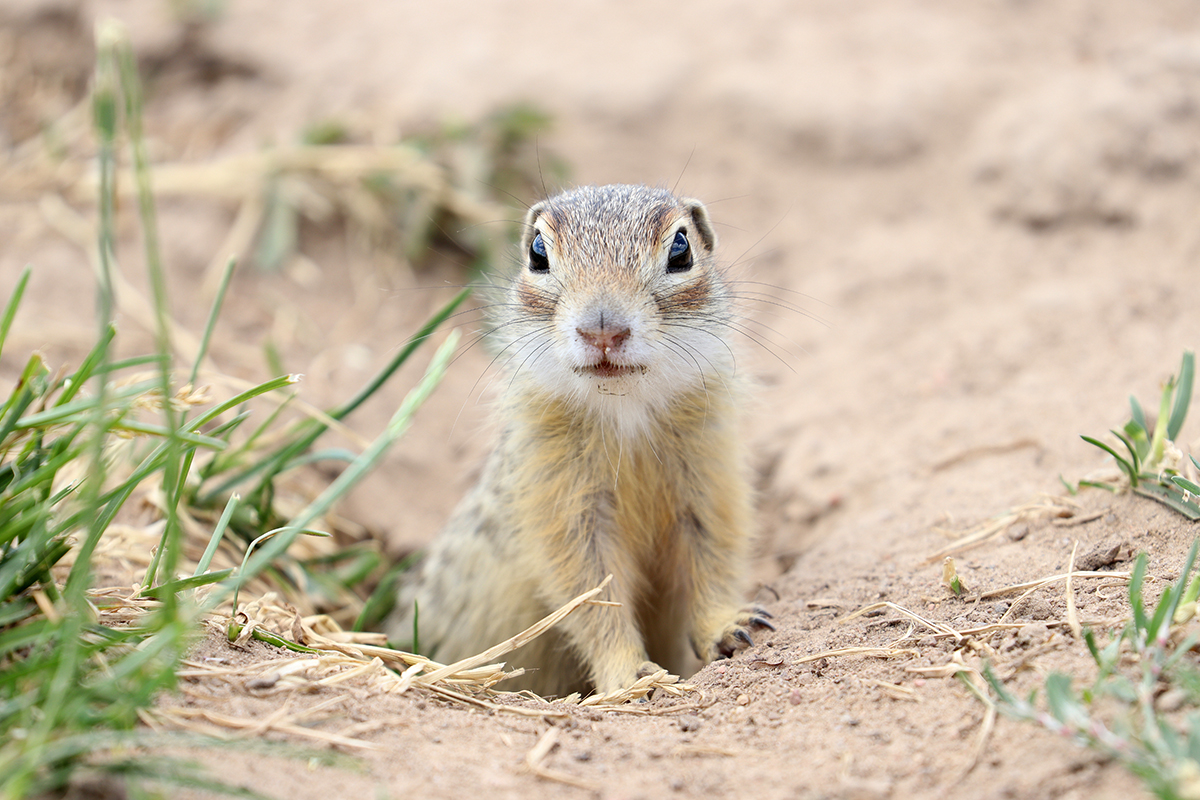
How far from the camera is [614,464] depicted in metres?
4.28

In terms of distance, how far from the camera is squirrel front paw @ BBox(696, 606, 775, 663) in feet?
12.7

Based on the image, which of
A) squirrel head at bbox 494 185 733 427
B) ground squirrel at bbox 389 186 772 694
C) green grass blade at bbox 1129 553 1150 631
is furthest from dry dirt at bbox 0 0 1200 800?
squirrel head at bbox 494 185 733 427

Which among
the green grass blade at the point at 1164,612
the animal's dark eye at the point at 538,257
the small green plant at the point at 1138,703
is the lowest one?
the small green plant at the point at 1138,703

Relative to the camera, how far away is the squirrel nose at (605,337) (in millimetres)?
3562

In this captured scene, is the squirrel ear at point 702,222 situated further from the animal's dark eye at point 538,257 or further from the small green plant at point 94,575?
the small green plant at point 94,575

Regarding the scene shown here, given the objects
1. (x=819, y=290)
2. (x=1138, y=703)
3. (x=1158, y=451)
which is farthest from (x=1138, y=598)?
(x=819, y=290)

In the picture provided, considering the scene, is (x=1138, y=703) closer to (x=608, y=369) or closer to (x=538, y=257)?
(x=608, y=369)

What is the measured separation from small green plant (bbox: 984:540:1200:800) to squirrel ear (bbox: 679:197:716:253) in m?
2.72

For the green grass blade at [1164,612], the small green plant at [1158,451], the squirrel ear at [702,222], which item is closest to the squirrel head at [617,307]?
the squirrel ear at [702,222]

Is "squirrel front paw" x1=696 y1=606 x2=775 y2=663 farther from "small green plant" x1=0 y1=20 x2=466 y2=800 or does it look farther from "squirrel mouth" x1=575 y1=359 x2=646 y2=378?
"small green plant" x1=0 y1=20 x2=466 y2=800

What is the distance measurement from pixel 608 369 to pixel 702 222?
144cm

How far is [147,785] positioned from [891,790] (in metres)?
1.85

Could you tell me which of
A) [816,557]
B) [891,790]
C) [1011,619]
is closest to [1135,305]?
[816,557]

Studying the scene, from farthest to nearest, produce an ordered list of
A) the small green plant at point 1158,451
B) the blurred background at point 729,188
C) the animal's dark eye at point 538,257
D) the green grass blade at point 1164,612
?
the blurred background at point 729,188 < the animal's dark eye at point 538,257 < the small green plant at point 1158,451 < the green grass blade at point 1164,612
